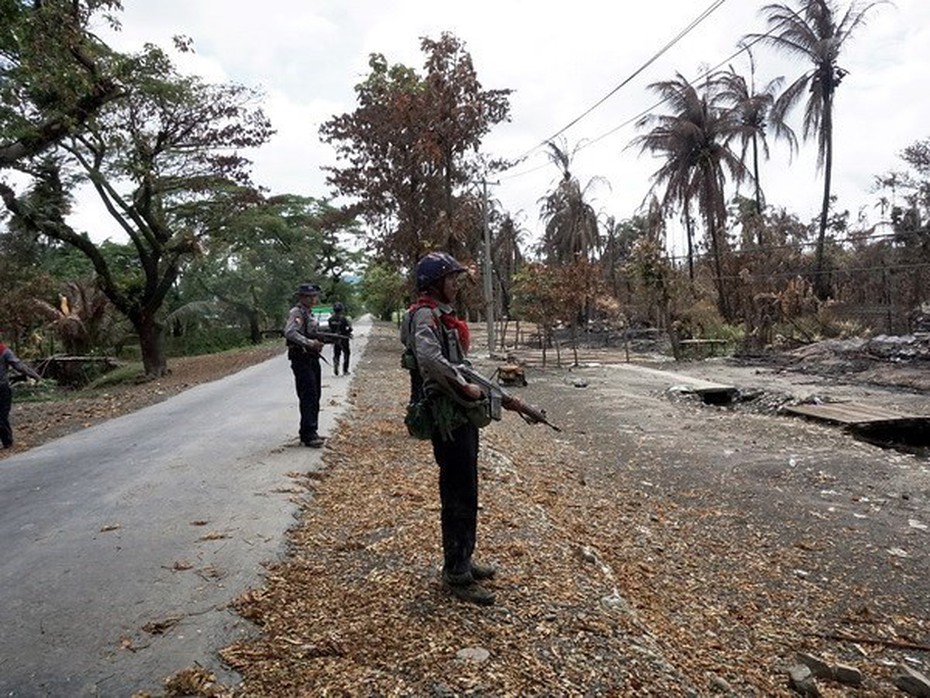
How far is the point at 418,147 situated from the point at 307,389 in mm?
14329

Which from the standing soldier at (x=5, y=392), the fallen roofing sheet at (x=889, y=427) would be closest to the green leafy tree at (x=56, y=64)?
the standing soldier at (x=5, y=392)

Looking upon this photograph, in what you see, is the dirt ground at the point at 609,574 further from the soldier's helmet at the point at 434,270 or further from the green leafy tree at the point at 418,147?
the green leafy tree at the point at 418,147

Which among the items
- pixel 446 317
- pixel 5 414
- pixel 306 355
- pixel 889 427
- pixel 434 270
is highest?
pixel 434 270

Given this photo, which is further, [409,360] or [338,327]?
[338,327]

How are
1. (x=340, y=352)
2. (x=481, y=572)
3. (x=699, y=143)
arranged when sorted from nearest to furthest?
(x=481, y=572), (x=340, y=352), (x=699, y=143)

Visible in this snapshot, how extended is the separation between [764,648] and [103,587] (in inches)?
144

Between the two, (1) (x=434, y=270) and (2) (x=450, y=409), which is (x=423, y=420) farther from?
(1) (x=434, y=270)

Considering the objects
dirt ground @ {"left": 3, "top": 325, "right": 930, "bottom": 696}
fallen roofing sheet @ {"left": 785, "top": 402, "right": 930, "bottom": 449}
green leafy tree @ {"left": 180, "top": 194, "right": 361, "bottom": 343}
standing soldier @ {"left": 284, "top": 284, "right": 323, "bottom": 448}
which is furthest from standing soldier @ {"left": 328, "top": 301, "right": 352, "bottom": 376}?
green leafy tree @ {"left": 180, "top": 194, "right": 361, "bottom": 343}

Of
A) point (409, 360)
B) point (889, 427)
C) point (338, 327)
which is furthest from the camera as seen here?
point (338, 327)

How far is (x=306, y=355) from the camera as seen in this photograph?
7117 mm

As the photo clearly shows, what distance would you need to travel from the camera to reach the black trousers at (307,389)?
7105 mm

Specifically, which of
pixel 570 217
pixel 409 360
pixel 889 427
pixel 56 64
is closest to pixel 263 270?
pixel 570 217

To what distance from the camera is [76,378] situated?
75.4ft

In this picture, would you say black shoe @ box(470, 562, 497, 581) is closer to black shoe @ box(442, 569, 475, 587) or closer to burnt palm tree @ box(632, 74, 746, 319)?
black shoe @ box(442, 569, 475, 587)
